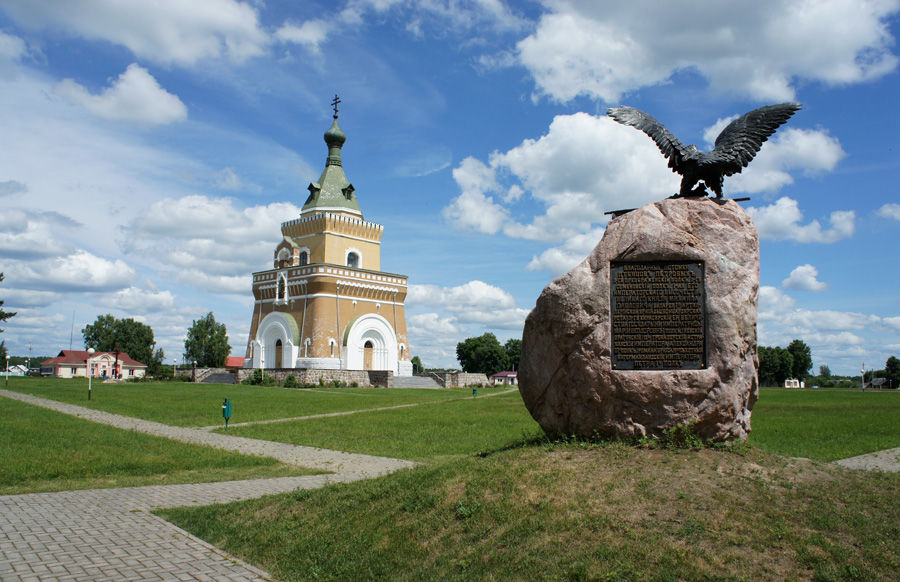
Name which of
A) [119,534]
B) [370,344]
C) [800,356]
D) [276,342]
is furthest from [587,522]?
[800,356]

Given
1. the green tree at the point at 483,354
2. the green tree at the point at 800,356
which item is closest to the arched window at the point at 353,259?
the green tree at the point at 483,354

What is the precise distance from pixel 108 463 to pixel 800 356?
9090 centimetres

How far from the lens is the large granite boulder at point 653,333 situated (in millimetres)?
8203

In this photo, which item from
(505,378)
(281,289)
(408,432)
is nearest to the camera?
(408,432)

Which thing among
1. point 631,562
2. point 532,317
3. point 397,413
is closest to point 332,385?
point 397,413

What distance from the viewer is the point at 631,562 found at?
5730 mm

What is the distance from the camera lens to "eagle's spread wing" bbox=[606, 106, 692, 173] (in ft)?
31.6

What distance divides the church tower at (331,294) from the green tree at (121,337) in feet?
137

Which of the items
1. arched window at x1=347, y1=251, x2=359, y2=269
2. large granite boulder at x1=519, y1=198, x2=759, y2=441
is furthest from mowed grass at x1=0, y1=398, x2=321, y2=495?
arched window at x1=347, y1=251, x2=359, y2=269

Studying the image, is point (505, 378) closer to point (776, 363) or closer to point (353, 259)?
point (353, 259)

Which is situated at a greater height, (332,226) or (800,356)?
(332,226)

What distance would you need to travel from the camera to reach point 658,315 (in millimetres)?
8539

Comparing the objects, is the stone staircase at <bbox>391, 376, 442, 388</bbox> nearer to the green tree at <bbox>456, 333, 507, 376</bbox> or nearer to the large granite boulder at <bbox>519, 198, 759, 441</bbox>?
the green tree at <bbox>456, 333, 507, 376</bbox>

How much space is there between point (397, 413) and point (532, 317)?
53.5 feet
